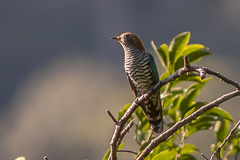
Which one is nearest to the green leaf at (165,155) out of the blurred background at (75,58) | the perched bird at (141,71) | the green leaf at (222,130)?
the green leaf at (222,130)

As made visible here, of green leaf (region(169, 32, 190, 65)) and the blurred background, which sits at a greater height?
green leaf (region(169, 32, 190, 65))

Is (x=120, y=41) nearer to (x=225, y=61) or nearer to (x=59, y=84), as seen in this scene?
(x=225, y=61)

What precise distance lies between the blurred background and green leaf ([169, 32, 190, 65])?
221ft

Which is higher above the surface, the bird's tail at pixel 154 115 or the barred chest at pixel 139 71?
the barred chest at pixel 139 71

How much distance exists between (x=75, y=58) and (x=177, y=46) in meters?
136

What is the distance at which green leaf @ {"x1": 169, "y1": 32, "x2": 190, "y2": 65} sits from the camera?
3.21 m

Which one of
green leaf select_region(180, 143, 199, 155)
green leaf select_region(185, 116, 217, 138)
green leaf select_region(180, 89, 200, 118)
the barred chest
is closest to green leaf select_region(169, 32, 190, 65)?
green leaf select_region(180, 89, 200, 118)

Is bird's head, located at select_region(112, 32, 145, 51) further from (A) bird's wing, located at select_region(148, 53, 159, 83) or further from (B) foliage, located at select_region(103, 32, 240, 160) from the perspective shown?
(B) foliage, located at select_region(103, 32, 240, 160)

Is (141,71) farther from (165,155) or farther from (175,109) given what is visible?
(165,155)

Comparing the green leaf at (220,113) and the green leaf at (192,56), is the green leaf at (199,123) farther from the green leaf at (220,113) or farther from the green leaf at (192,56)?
the green leaf at (192,56)

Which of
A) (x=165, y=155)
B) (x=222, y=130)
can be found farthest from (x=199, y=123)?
(x=165, y=155)

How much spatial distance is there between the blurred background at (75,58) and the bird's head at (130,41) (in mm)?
65843

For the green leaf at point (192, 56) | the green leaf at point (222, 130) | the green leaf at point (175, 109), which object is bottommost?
Result: the green leaf at point (222, 130)

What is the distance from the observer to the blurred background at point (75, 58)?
323 ft
